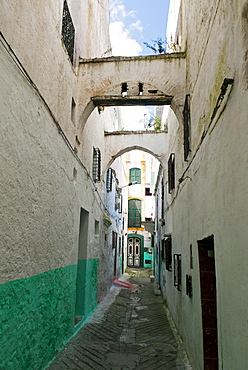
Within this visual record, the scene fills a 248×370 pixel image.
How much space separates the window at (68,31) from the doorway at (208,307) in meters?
4.27

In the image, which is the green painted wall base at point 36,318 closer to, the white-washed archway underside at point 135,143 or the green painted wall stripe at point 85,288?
the green painted wall stripe at point 85,288

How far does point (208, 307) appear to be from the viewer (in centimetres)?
399

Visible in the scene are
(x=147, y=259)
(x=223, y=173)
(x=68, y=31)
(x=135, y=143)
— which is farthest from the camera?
(x=147, y=259)

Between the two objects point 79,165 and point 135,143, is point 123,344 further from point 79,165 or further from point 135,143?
point 135,143

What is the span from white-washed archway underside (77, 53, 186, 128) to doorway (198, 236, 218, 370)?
3.65 metres

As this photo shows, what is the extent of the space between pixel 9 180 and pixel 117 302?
26.9 feet

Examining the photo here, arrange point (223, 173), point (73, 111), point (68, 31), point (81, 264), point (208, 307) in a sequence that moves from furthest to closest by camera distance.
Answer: point (81, 264), point (73, 111), point (68, 31), point (208, 307), point (223, 173)

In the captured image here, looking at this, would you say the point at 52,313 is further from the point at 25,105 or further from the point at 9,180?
the point at 25,105

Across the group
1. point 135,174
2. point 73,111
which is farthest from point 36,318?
point 135,174

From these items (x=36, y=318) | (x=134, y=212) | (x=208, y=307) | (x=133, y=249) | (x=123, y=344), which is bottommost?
(x=123, y=344)

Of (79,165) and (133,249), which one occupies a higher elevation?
(79,165)

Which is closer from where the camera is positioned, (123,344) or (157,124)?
(123,344)

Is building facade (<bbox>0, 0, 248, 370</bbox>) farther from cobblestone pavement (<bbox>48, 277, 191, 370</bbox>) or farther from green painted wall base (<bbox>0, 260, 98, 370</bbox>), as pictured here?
cobblestone pavement (<bbox>48, 277, 191, 370</bbox>)

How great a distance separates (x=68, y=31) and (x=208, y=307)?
529cm
